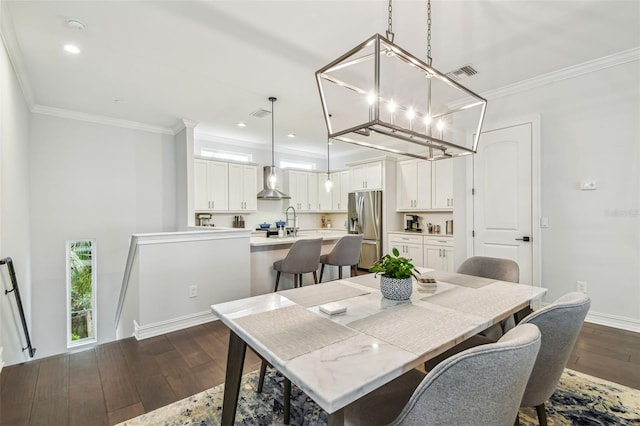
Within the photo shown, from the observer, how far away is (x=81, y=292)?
4301 mm

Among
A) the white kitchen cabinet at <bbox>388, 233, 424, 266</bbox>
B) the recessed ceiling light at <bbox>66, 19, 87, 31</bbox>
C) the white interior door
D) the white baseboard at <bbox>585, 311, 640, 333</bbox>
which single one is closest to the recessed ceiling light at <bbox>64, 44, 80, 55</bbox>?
the recessed ceiling light at <bbox>66, 19, 87, 31</bbox>

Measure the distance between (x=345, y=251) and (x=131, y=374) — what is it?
8.14 ft

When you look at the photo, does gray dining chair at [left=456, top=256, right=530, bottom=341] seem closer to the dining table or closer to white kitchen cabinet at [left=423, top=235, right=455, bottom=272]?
the dining table

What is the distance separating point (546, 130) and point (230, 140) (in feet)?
16.8

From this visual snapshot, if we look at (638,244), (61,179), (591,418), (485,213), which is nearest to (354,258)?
(485,213)

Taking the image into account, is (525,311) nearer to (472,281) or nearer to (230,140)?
(472,281)

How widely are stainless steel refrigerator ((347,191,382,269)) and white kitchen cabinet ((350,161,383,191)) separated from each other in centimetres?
15

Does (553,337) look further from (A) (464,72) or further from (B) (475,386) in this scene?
(A) (464,72)

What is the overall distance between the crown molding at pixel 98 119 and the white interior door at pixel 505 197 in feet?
16.2

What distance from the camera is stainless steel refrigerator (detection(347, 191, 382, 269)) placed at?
19.0 feet

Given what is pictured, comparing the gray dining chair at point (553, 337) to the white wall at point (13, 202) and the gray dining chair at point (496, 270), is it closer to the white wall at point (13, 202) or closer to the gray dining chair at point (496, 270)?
the gray dining chair at point (496, 270)

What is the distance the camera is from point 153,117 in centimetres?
437

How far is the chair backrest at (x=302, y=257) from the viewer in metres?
3.32

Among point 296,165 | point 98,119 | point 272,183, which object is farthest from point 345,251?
point 98,119
